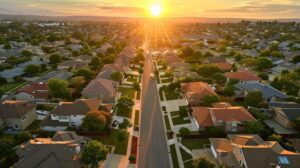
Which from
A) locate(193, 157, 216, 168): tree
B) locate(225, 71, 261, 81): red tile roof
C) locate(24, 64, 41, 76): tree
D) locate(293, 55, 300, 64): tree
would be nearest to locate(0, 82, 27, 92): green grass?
locate(24, 64, 41, 76): tree

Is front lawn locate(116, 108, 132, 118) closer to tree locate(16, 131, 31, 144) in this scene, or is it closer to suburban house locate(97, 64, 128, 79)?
tree locate(16, 131, 31, 144)

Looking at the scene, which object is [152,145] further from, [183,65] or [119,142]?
[183,65]

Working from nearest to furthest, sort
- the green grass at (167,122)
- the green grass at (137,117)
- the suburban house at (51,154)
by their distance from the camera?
the suburban house at (51,154) → the green grass at (167,122) → the green grass at (137,117)

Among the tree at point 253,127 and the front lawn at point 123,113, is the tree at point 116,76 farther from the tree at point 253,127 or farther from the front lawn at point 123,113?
the tree at point 253,127

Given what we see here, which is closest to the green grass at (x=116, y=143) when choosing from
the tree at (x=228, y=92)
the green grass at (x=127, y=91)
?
the green grass at (x=127, y=91)

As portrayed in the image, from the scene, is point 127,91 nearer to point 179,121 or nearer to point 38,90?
point 179,121

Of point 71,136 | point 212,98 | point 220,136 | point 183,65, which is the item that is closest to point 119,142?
point 71,136
